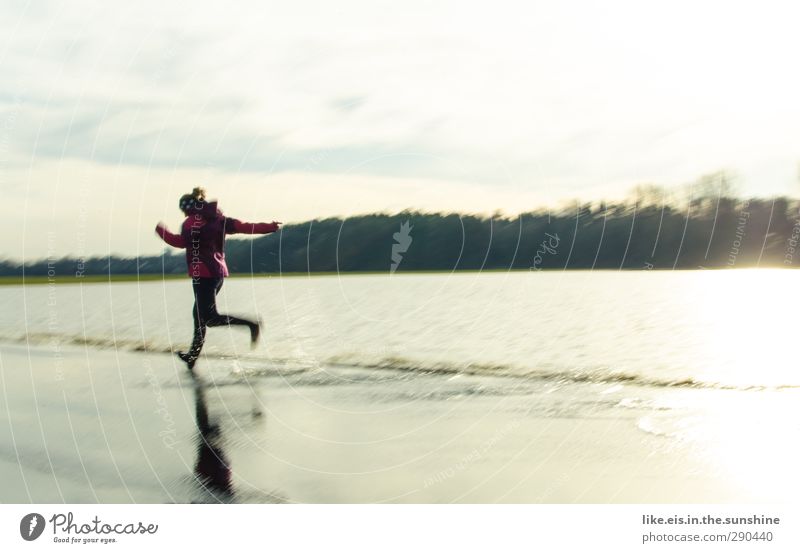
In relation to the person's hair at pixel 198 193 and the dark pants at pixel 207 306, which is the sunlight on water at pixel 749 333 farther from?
the person's hair at pixel 198 193

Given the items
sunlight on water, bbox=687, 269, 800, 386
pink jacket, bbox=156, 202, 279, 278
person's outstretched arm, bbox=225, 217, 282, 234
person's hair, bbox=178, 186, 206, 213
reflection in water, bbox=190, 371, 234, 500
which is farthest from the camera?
person's hair, bbox=178, 186, 206, 213

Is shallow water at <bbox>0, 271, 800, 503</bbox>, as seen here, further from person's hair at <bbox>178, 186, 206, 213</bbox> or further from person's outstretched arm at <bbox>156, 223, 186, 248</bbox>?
person's hair at <bbox>178, 186, 206, 213</bbox>

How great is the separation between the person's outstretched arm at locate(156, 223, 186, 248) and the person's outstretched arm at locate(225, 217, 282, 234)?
24.7 inches

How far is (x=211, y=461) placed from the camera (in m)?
7.73

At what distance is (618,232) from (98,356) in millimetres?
8865

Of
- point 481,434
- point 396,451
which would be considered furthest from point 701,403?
point 396,451

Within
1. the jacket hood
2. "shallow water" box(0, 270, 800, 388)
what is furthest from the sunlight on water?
the jacket hood

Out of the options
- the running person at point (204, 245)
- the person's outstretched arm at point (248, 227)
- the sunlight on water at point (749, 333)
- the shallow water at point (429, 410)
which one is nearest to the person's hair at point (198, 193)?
the running person at point (204, 245)

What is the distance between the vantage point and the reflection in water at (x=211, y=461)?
722 centimetres

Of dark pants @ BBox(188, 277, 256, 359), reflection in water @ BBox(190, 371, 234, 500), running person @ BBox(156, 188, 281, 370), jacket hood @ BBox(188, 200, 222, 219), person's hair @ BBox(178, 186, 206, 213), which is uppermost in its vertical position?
person's hair @ BBox(178, 186, 206, 213)

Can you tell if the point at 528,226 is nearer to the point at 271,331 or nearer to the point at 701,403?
the point at 701,403

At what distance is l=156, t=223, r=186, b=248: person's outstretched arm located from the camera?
10789 mm

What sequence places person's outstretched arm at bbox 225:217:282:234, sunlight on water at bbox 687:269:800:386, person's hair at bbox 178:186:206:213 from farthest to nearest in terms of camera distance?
person's hair at bbox 178:186:206:213, sunlight on water at bbox 687:269:800:386, person's outstretched arm at bbox 225:217:282:234

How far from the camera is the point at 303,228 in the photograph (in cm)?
1148
